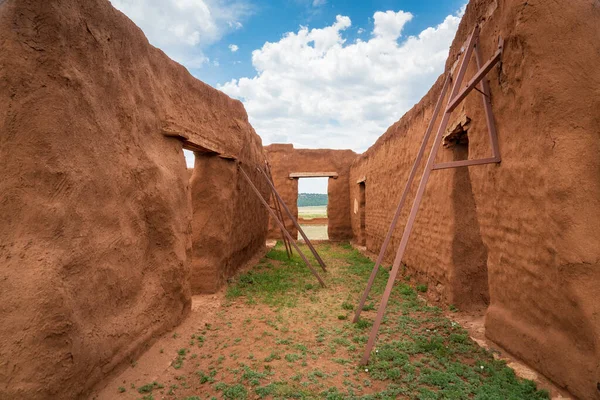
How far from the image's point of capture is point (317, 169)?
15914mm

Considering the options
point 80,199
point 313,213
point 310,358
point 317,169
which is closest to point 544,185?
point 310,358

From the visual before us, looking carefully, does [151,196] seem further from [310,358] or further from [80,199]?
[310,358]

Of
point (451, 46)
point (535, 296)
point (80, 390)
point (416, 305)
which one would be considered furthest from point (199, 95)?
point (535, 296)

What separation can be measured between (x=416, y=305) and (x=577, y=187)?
3.46m

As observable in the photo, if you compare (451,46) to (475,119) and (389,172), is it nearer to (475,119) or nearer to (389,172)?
(475,119)

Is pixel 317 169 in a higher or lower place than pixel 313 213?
higher

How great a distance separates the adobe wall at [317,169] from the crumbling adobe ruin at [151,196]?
10630 mm

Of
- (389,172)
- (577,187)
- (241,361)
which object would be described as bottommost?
(241,361)

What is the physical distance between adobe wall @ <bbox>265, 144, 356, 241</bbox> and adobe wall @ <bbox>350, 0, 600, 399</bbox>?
37.8ft

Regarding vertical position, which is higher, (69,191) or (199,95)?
(199,95)

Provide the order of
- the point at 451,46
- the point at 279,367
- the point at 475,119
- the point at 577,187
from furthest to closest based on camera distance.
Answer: the point at 451,46, the point at 475,119, the point at 279,367, the point at 577,187

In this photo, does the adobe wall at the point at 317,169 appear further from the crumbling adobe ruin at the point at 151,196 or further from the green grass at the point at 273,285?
the crumbling adobe ruin at the point at 151,196

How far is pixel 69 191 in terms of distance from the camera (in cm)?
280

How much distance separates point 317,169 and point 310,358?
41.6ft
